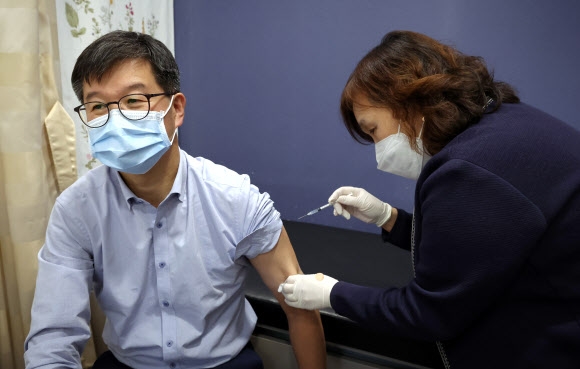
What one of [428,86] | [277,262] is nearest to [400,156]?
[428,86]

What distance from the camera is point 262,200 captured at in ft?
4.05

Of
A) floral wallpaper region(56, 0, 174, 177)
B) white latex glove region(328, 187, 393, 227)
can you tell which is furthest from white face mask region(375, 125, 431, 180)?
floral wallpaper region(56, 0, 174, 177)

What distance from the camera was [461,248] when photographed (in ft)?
2.89

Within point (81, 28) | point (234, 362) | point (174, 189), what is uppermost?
point (81, 28)

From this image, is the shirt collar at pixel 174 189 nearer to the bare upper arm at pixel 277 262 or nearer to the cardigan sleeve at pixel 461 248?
the bare upper arm at pixel 277 262

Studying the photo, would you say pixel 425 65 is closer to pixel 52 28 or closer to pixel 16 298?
pixel 52 28

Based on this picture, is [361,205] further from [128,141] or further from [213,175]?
[128,141]

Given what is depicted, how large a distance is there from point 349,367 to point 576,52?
4.87 feet

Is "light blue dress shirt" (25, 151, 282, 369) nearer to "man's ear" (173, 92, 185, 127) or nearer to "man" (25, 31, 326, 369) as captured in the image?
"man" (25, 31, 326, 369)

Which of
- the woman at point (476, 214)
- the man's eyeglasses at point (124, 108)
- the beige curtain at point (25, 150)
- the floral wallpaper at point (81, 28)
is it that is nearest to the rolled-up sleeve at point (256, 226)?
the woman at point (476, 214)

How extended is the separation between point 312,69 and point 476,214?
1465 millimetres

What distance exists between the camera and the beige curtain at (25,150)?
4.66 feet

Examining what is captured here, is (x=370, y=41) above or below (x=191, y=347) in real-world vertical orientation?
above

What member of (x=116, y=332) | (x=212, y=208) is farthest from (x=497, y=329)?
(x=116, y=332)
